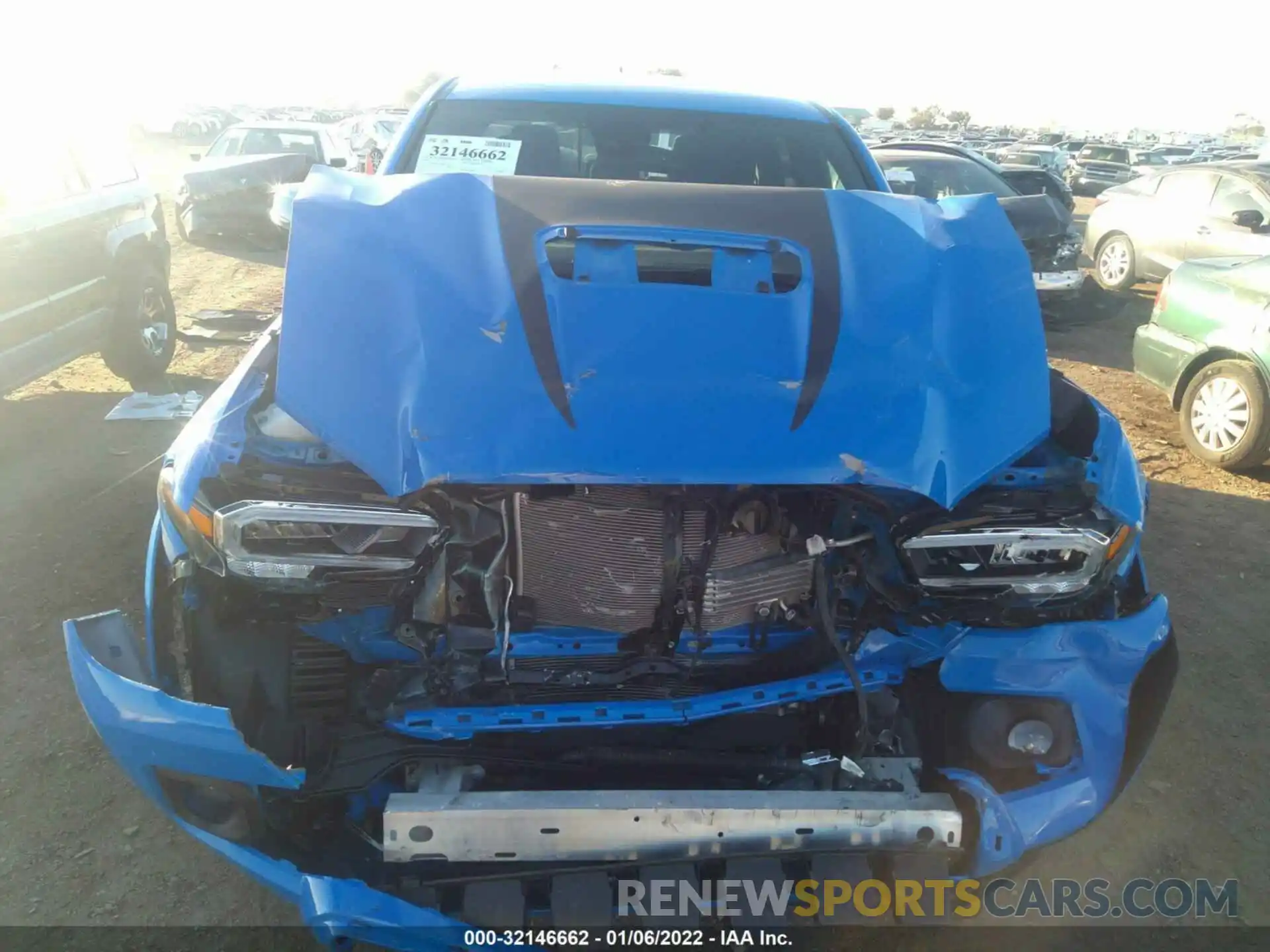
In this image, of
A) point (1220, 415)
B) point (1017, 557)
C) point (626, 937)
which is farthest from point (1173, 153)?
point (626, 937)

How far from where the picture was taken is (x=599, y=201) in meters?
2.34

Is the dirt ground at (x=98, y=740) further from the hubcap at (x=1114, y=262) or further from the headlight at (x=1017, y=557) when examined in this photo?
the hubcap at (x=1114, y=262)

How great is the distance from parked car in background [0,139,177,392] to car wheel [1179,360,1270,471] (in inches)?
270

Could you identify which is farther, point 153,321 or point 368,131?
point 368,131

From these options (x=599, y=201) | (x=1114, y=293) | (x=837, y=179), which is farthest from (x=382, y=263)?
(x=1114, y=293)

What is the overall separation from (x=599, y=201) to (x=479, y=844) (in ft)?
5.26

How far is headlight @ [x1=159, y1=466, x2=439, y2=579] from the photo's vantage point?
1765mm

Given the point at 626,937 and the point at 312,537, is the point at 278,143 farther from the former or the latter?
the point at 626,937

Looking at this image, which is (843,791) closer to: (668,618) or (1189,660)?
(668,618)

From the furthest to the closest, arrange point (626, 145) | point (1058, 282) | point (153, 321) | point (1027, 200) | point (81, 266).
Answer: point (1058, 282)
point (1027, 200)
point (153, 321)
point (81, 266)
point (626, 145)

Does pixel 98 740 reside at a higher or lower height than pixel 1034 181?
lower

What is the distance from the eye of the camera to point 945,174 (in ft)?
28.2

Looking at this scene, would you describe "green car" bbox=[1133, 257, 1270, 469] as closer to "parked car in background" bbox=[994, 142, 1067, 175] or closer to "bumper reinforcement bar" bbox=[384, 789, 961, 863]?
"bumper reinforcement bar" bbox=[384, 789, 961, 863]

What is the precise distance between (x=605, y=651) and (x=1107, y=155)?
1051 inches
